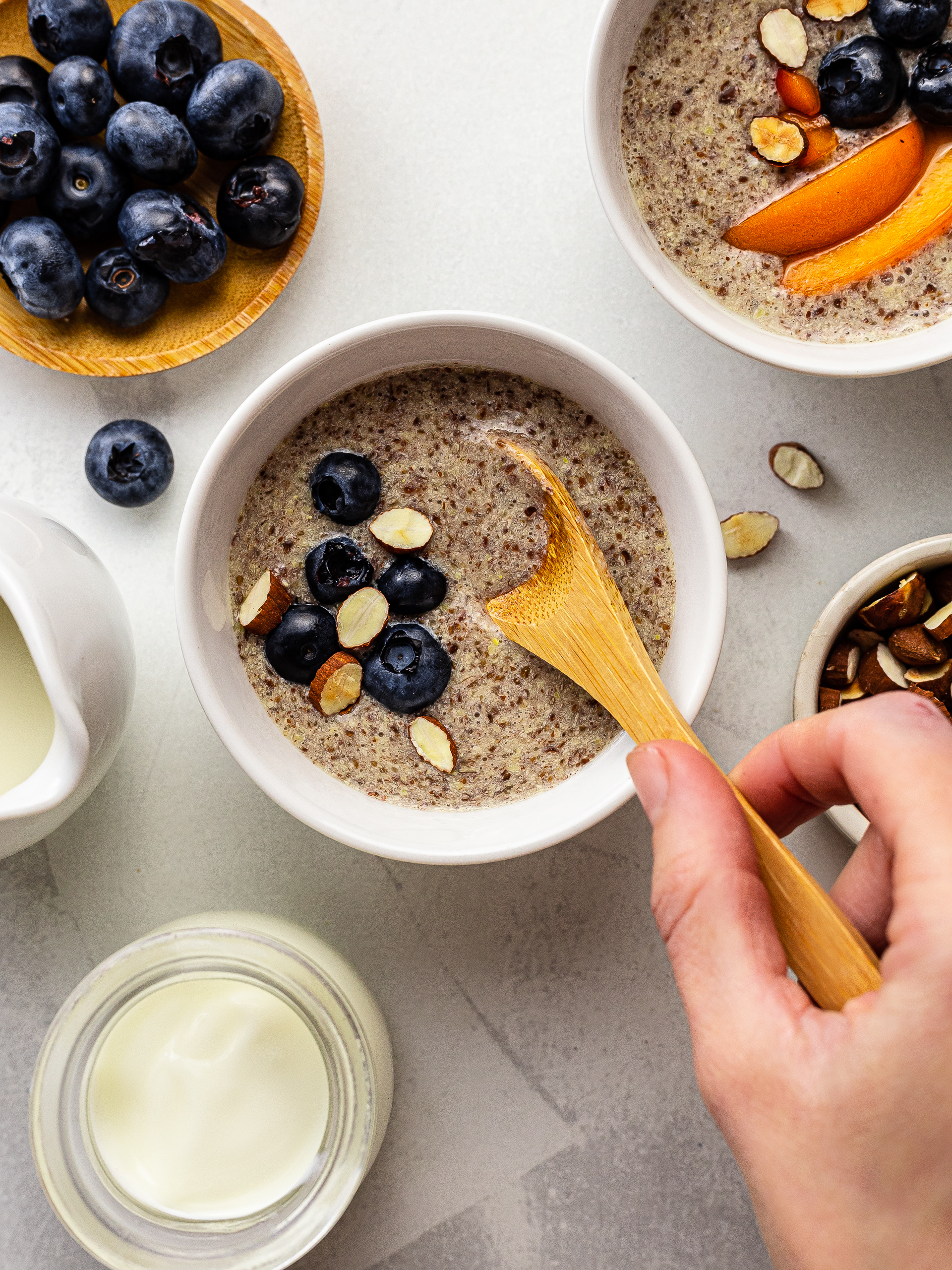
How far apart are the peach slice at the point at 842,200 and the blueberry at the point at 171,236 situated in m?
0.53

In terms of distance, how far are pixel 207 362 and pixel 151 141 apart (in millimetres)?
221

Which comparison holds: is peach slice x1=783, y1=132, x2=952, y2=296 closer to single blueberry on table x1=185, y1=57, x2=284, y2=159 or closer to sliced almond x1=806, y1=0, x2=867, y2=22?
sliced almond x1=806, y1=0, x2=867, y2=22

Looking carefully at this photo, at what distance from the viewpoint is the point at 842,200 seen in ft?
3.40

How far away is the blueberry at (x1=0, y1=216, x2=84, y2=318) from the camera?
1.03 m

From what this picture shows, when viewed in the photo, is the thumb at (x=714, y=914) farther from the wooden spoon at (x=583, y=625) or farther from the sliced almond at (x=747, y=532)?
the sliced almond at (x=747, y=532)

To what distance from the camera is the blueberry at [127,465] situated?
1079 mm

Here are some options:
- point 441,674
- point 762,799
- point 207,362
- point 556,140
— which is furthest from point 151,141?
point 762,799

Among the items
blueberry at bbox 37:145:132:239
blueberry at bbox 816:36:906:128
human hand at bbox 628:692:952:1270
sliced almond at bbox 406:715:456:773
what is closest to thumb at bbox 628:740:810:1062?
human hand at bbox 628:692:952:1270

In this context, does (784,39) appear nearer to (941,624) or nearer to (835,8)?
(835,8)

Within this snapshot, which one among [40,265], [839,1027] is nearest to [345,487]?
[40,265]

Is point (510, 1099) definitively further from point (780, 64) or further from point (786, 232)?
point (780, 64)

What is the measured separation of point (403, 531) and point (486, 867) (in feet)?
1.33

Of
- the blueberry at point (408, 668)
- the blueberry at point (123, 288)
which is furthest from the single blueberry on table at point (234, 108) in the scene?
the blueberry at point (408, 668)

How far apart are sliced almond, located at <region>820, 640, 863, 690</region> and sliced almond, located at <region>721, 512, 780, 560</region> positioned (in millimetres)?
137
